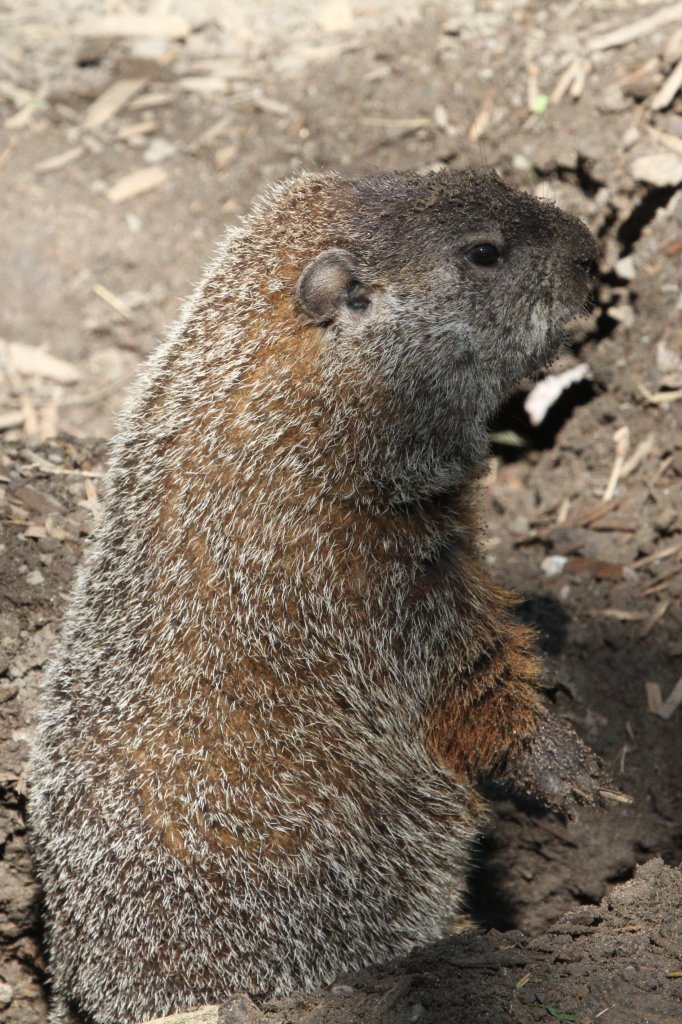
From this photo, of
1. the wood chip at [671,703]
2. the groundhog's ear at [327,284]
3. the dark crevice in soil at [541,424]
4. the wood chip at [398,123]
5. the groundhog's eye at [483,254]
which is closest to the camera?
the groundhog's ear at [327,284]

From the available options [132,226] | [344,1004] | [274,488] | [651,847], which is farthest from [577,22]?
[344,1004]

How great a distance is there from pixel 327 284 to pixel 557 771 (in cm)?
222

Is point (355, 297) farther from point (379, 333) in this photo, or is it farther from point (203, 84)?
point (203, 84)

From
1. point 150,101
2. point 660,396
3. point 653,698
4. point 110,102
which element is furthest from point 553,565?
point 110,102

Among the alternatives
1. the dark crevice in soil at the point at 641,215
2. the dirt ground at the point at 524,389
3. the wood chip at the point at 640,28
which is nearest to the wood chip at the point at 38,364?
the dirt ground at the point at 524,389

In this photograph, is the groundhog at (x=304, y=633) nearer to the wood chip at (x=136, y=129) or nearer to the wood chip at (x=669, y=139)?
the wood chip at (x=669, y=139)

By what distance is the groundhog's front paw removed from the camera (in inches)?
167

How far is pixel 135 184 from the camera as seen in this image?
7.92 metres

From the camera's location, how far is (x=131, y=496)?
4137 mm

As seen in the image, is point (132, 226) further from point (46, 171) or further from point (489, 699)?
point (489, 699)

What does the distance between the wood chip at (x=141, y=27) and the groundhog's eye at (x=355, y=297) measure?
551 cm

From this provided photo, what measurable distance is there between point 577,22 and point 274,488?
4.64 metres

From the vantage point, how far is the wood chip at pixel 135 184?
7.90 meters

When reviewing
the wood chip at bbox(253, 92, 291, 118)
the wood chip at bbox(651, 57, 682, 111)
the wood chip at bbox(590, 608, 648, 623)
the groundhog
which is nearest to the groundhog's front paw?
the groundhog
